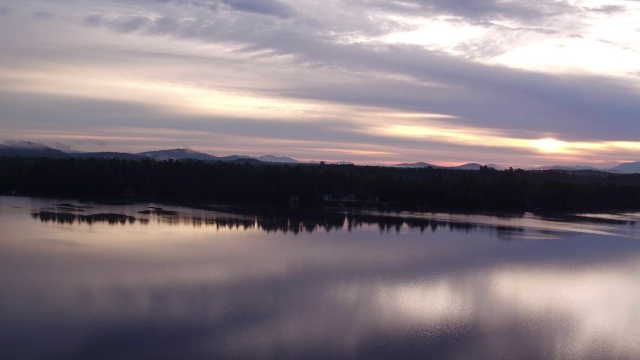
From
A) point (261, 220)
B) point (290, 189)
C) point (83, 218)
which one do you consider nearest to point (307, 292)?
point (261, 220)

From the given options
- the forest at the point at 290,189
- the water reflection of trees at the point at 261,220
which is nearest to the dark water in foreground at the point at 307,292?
the water reflection of trees at the point at 261,220

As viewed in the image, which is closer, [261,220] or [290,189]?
[261,220]

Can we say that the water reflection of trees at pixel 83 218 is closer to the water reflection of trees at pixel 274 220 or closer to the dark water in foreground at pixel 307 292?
the water reflection of trees at pixel 274 220

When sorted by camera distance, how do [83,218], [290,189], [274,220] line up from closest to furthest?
[83,218]
[274,220]
[290,189]

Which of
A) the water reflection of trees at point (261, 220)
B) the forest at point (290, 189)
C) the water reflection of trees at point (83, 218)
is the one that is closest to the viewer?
the water reflection of trees at point (83, 218)

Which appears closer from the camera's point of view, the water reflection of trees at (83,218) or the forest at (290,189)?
the water reflection of trees at (83,218)

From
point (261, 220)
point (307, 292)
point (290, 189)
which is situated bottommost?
point (307, 292)

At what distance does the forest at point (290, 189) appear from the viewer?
30.4 metres

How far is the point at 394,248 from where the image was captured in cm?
1691

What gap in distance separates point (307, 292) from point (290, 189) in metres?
18.9

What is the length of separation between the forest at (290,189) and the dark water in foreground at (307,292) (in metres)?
9.67

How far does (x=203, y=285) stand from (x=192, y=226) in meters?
8.72

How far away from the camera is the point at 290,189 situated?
30.2 m

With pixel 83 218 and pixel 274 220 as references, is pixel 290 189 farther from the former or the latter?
pixel 83 218
